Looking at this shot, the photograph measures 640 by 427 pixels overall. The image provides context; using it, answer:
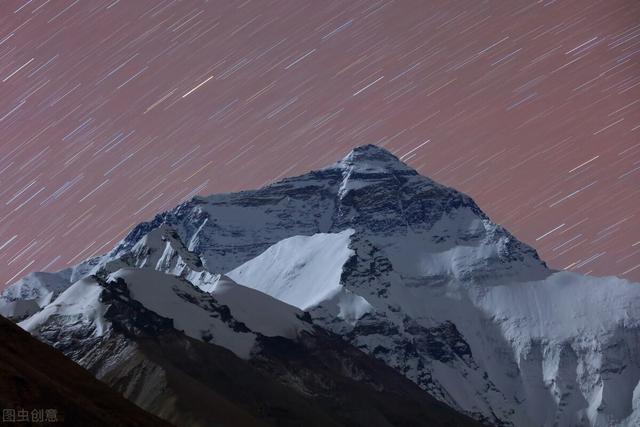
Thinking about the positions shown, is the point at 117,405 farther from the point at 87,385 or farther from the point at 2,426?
the point at 2,426

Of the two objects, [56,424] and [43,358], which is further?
[43,358]

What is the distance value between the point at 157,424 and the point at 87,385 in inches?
567

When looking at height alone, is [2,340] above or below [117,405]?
above

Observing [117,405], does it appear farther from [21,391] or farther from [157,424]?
[21,391]

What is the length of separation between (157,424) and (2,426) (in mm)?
43127

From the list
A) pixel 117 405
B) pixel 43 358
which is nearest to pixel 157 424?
pixel 117 405

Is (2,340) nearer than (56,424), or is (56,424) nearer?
(56,424)

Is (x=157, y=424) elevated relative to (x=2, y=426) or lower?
lower

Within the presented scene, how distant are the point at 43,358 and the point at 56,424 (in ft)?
96.8

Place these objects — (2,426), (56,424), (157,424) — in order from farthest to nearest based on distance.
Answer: (157,424)
(56,424)
(2,426)

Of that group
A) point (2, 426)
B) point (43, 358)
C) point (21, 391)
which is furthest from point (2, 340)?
point (2, 426)

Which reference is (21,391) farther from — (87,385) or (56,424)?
(87,385)

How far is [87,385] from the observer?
177 metres

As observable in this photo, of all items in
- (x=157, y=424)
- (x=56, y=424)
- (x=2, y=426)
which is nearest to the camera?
(x=2, y=426)
